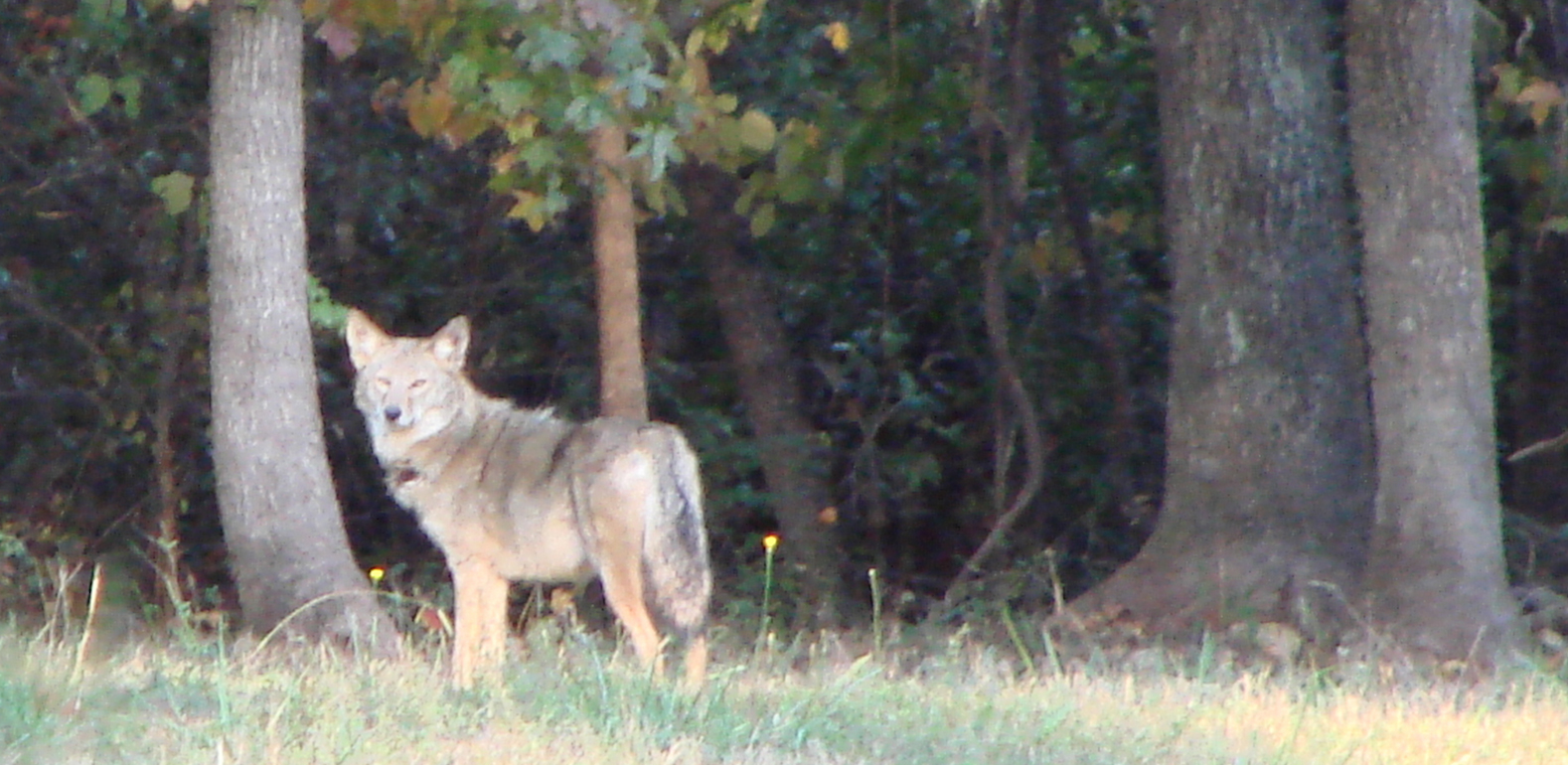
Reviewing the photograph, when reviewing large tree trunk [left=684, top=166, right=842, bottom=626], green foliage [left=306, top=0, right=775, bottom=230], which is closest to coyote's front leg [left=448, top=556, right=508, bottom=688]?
green foliage [left=306, top=0, right=775, bottom=230]

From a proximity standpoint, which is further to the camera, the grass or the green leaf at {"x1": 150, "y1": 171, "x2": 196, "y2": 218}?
the green leaf at {"x1": 150, "y1": 171, "x2": 196, "y2": 218}

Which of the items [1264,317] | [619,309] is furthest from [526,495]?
[1264,317]

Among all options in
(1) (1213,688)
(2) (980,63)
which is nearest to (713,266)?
(2) (980,63)

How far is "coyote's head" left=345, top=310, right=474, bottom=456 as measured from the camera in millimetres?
8211

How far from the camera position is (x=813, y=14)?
1142 centimetres

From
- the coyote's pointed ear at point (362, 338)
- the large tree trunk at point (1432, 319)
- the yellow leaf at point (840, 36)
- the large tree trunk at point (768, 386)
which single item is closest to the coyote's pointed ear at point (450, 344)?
the coyote's pointed ear at point (362, 338)

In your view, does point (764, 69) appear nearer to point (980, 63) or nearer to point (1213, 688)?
point (980, 63)

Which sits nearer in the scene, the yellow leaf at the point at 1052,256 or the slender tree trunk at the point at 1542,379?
the yellow leaf at the point at 1052,256

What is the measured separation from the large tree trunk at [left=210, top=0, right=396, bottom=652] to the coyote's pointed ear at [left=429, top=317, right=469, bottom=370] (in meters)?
0.68

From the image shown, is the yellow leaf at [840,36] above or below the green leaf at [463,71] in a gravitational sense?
above

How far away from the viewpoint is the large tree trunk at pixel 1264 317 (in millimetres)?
8430

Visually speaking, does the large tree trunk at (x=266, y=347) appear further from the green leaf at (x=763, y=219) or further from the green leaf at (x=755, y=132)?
the green leaf at (x=763, y=219)

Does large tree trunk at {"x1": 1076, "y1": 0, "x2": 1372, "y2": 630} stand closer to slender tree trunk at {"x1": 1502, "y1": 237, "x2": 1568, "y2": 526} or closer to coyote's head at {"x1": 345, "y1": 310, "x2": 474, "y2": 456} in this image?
coyote's head at {"x1": 345, "y1": 310, "x2": 474, "y2": 456}

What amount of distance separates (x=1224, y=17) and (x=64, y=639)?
5504 millimetres
